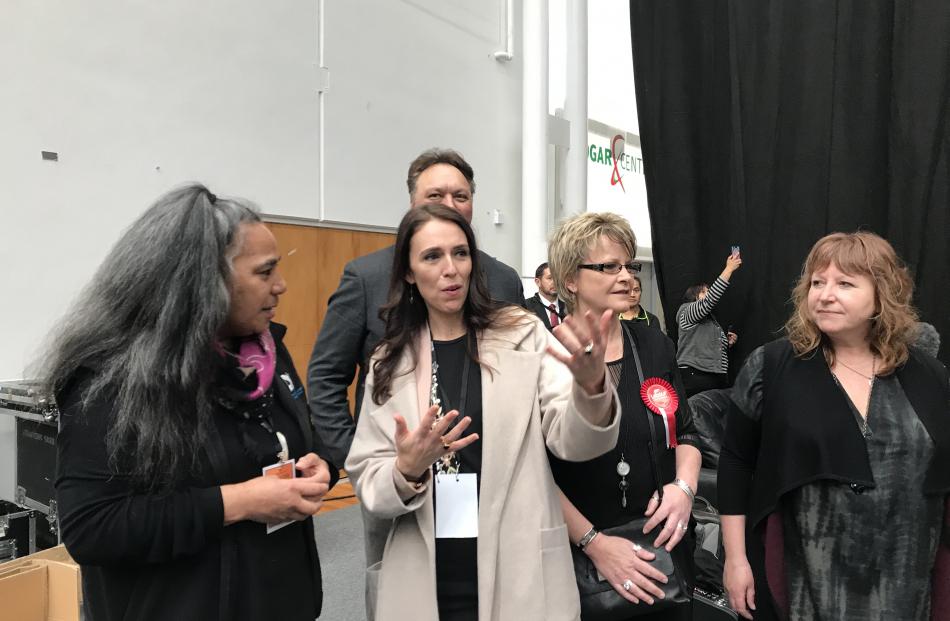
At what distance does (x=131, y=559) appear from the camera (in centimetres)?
91

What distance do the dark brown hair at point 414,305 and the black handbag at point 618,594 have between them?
507 millimetres

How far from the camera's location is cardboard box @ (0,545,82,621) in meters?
2.08

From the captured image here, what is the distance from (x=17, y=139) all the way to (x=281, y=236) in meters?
1.74

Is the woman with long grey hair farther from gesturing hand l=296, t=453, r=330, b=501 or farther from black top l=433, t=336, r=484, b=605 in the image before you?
black top l=433, t=336, r=484, b=605

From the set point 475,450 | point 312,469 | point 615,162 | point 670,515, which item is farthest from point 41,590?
point 615,162

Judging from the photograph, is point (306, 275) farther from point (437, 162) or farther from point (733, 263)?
point (437, 162)

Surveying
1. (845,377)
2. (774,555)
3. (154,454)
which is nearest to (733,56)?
(845,377)

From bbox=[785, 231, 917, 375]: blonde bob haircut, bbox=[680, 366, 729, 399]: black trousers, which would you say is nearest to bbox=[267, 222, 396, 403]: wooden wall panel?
bbox=[680, 366, 729, 399]: black trousers

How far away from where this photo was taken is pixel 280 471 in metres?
1.07

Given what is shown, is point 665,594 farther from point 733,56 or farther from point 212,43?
point 212,43

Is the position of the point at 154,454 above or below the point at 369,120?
below

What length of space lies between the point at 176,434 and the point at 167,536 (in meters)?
0.15

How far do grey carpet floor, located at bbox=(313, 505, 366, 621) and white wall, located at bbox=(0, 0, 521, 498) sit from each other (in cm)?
164

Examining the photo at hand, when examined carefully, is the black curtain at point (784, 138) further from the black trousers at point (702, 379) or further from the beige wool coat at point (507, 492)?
the beige wool coat at point (507, 492)
